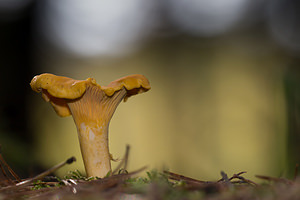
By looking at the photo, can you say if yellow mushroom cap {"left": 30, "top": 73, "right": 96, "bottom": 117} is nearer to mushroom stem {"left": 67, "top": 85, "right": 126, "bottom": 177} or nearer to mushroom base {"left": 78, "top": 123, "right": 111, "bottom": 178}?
mushroom stem {"left": 67, "top": 85, "right": 126, "bottom": 177}

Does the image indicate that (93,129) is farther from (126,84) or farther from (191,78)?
(191,78)

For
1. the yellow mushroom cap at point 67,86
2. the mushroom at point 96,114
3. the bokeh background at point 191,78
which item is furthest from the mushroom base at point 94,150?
the bokeh background at point 191,78

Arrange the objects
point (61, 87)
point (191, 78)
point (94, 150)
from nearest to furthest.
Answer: point (61, 87) < point (94, 150) < point (191, 78)

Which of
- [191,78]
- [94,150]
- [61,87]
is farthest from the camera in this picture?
[191,78]

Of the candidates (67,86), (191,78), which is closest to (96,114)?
(67,86)

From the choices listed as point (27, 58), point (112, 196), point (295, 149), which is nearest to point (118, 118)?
point (27, 58)

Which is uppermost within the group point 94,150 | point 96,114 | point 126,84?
point 126,84

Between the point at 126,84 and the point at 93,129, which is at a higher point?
the point at 126,84

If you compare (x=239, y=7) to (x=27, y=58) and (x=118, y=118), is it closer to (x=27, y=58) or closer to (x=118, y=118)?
(x=118, y=118)
